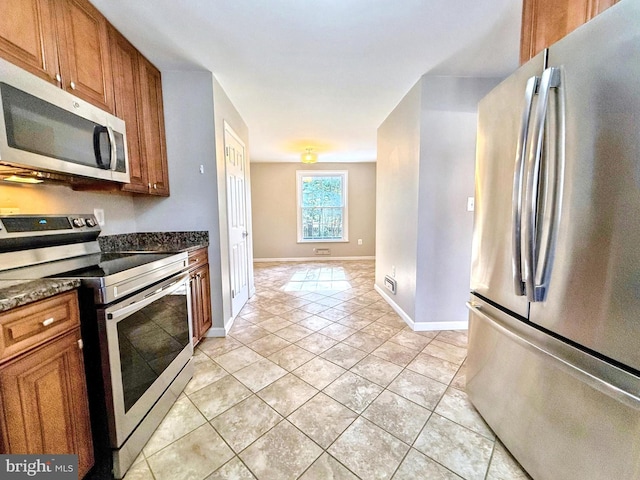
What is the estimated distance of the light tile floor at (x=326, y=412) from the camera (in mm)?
1221

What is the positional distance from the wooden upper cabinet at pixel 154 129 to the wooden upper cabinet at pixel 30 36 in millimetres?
778

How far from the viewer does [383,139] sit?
3619 mm

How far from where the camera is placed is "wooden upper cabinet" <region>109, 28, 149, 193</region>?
1.85 meters

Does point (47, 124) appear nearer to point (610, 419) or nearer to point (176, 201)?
point (176, 201)

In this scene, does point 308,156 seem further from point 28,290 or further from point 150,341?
point 28,290

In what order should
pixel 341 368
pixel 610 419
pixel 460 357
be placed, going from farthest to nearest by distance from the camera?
pixel 460 357 → pixel 341 368 → pixel 610 419

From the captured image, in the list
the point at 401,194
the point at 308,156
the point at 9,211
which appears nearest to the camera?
the point at 9,211

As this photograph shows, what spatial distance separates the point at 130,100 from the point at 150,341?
1.78 m

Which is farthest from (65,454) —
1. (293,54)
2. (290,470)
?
(293,54)

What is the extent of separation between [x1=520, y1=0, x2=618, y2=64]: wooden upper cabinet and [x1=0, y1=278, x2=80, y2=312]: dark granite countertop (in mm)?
2225

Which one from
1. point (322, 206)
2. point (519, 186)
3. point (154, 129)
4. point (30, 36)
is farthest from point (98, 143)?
point (322, 206)

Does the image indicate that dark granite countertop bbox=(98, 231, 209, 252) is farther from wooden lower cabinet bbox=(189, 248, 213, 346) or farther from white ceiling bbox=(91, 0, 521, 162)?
white ceiling bbox=(91, 0, 521, 162)

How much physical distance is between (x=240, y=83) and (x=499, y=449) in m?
3.28

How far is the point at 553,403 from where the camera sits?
1000 millimetres
